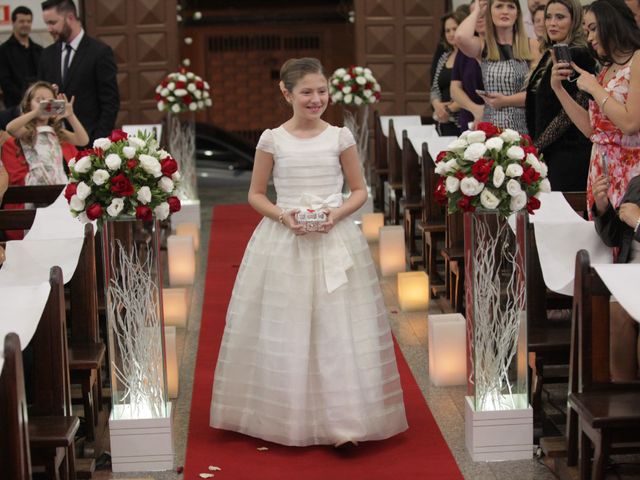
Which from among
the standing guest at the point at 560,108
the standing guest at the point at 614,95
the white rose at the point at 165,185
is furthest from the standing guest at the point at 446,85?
the white rose at the point at 165,185

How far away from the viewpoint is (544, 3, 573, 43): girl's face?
664 cm

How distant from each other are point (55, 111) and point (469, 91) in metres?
3.03

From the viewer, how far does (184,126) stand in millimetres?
12094

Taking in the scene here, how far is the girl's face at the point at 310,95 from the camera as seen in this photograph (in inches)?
203

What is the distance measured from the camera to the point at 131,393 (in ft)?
16.9

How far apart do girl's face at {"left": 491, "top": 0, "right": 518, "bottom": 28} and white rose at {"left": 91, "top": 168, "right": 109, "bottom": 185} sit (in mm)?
Result: 3321

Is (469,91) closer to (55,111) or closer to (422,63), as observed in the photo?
(55,111)

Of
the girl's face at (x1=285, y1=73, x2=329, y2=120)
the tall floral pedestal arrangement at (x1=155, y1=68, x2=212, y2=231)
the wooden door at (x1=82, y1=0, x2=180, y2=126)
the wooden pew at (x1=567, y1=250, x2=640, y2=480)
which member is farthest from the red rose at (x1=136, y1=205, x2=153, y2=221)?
the wooden door at (x1=82, y1=0, x2=180, y2=126)

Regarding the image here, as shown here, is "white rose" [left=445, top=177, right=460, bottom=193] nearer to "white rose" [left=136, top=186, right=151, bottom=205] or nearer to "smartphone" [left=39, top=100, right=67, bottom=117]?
"white rose" [left=136, top=186, right=151, bottom=205]

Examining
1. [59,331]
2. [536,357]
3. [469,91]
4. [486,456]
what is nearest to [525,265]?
[536,357]

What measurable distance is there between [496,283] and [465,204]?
38 cm

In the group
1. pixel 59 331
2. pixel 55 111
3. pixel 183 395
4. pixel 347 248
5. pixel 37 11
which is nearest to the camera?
pixel 59 331

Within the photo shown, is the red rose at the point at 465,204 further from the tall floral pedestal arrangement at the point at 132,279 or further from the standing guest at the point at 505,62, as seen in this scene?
the standing guest at the point at 505,62

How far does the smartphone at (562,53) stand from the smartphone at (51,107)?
11.1 ft
